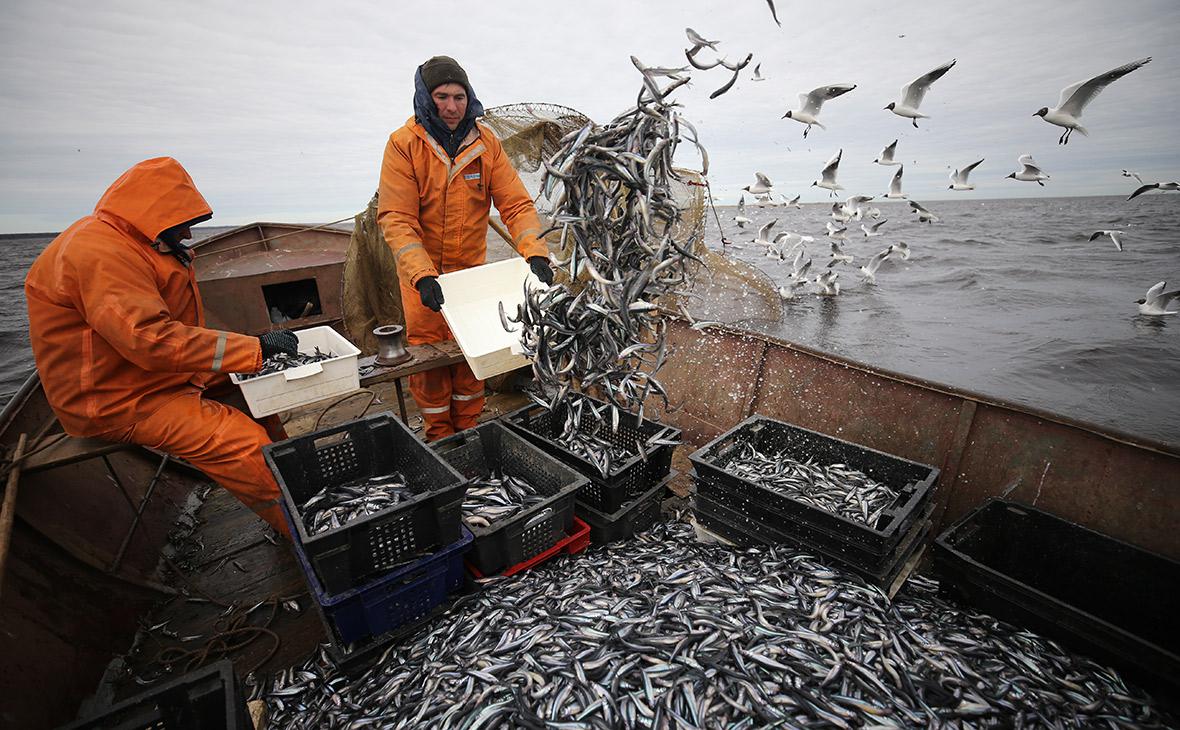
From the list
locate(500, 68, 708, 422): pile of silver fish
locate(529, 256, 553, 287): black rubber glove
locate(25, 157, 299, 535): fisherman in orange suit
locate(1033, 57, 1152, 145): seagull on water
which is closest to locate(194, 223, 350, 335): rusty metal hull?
locate(25, 157, 299, 535): fisherman in orange suit

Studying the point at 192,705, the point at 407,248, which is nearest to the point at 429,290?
the point at 407,248

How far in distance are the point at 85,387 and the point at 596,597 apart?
372 centimetres

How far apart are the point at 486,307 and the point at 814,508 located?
11.5 feet

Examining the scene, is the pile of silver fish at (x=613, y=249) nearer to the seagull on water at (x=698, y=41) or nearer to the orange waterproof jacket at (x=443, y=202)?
the seagull on water at (x=698, y=41)

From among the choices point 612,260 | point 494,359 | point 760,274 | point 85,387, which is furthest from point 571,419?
point 760,274

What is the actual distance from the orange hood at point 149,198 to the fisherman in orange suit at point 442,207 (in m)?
1.43

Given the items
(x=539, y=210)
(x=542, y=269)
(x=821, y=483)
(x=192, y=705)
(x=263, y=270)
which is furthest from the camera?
(x=263, y=270)

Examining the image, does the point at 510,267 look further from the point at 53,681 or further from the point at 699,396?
the point at 53,681

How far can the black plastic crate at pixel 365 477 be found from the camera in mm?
2520

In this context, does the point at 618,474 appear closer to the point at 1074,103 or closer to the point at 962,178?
the point at 1074,103

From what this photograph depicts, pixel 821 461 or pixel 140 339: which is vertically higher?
pixel 140 339

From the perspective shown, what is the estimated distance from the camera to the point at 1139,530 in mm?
3145

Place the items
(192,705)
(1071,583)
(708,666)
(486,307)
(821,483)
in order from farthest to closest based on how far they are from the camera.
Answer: (486,307) → (821,483) → (1071,583) → (708,666) → (192,705)

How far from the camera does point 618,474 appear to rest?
347 centimetres
